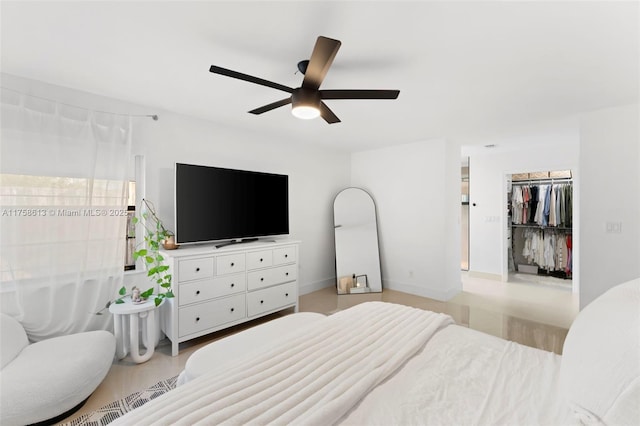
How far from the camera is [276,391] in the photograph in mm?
1071

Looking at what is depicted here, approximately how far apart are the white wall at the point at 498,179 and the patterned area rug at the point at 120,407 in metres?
4.95

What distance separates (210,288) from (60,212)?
138 centimetres

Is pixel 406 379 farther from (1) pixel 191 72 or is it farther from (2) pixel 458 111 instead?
(2) pixel 458 111

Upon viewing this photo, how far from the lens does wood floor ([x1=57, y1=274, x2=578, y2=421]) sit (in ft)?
7.45

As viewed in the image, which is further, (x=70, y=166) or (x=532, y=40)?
(x=70, y=166)

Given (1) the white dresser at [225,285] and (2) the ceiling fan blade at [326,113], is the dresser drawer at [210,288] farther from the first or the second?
(2) the ceiling fan blade at [326,113]

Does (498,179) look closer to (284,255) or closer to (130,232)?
(284,255)

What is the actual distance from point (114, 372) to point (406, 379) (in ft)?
7.99

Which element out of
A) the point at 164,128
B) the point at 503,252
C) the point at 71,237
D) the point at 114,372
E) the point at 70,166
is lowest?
the point at 114,372

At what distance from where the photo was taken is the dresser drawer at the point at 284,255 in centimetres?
341

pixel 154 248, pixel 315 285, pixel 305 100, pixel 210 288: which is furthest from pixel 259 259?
pixel 305 100

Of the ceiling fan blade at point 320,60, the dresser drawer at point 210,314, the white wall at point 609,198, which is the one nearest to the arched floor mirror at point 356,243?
the dresser drawer at point 210,314

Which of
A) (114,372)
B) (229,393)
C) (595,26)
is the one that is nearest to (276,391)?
(229,393)

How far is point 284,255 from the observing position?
350 cm
